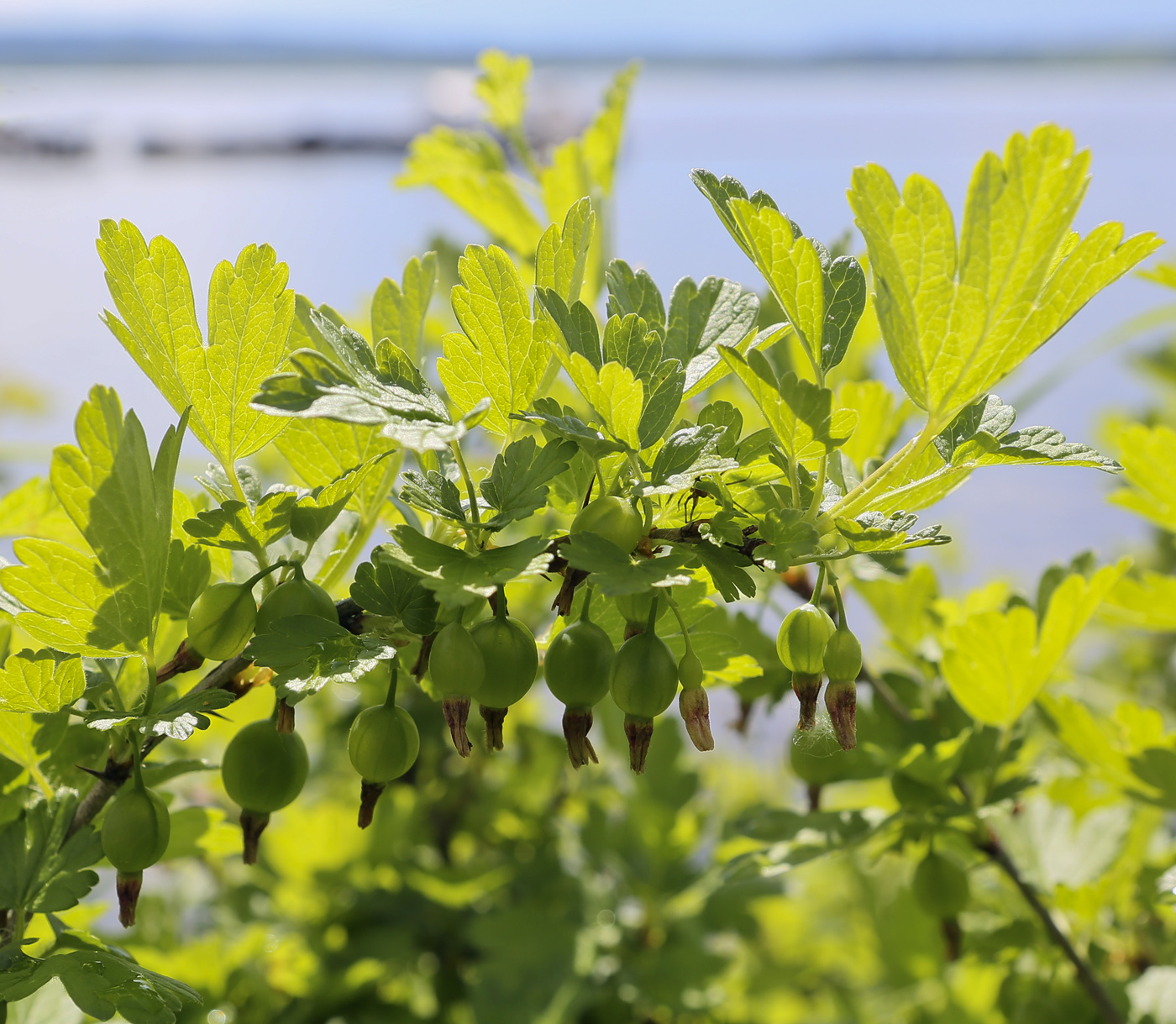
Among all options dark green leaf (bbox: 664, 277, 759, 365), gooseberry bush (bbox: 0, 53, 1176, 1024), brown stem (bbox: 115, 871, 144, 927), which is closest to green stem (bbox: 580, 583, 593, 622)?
gooseberry bush (bbox: 0, 53, 1176, 1024)

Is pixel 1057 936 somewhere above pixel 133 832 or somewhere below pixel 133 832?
below

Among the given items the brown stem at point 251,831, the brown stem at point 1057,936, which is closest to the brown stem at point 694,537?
the brown stem at point 251,831

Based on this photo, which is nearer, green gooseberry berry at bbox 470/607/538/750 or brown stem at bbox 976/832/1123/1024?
green gooseberry berry at bbox 470/607/538/750

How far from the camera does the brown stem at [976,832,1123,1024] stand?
56 centimetres

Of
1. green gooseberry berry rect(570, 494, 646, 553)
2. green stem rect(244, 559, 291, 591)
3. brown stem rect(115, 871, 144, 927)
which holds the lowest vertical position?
brown stem rect(115, 871, 144, 927)

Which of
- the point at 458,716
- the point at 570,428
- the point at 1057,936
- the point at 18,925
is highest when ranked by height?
the point at 570,428

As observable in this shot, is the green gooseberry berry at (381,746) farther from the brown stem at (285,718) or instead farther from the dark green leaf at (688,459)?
the dark green leaf at (688,459)

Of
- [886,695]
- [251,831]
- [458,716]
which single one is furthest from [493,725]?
[886,695]

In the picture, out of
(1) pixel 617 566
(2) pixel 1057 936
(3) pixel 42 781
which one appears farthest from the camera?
(2) pixel 1057 936

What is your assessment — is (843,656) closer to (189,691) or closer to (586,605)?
(586,605)

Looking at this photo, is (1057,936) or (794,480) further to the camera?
(1057,936)

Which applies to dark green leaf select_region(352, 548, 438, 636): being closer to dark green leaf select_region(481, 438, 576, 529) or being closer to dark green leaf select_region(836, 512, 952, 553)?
dark green leaf select_region(481, 438, 576, 529)

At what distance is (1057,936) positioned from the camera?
1.89 feet

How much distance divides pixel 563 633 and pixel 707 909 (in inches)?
25.3
